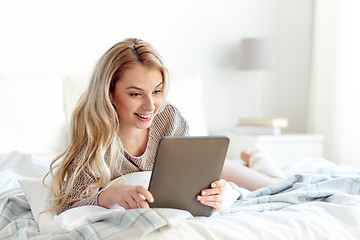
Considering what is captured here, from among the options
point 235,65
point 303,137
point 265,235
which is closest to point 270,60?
point 235,65

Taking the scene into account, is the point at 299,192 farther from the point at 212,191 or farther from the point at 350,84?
the point at 350,84

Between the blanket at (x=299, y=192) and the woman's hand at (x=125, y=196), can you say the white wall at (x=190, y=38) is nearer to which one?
the blanket at (x=299, y=192)

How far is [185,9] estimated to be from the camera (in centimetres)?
377

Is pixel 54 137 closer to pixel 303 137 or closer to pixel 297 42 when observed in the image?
pixel 303 137

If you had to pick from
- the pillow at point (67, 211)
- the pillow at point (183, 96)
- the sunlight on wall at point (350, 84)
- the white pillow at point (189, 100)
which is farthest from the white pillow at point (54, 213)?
the sunlight on wall at point (350, 84)

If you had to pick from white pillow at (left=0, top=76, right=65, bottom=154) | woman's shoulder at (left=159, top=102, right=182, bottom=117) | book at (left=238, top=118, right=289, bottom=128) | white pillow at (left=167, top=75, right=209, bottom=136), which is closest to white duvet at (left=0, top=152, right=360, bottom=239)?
woman's shoulder at (left=159, top=102, right=182, bottom=117)

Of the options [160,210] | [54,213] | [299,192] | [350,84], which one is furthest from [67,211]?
[350,84]

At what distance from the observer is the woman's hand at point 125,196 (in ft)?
4.66

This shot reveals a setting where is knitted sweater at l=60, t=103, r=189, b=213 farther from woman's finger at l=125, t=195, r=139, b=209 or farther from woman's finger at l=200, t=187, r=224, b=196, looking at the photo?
woman's finger at l=200, t=187, r=224, b=196

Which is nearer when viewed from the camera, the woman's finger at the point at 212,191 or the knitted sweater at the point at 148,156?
the woman's finger at the point at 212,191

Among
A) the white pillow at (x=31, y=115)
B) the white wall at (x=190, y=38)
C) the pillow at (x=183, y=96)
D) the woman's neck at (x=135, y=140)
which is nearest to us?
the woman's neck at (x=135, y=140)

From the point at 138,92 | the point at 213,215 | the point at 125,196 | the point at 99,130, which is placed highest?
the point at 138,92

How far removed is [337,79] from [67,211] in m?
2.75

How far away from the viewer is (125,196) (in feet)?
4.82
